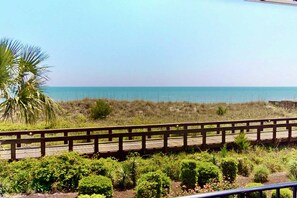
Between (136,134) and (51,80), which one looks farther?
(136,134)

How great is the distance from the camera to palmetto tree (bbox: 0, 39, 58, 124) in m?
2.98

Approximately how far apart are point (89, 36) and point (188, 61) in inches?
167

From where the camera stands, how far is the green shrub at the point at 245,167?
14.8ft

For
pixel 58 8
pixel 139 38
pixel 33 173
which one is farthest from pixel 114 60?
pixel 33 173

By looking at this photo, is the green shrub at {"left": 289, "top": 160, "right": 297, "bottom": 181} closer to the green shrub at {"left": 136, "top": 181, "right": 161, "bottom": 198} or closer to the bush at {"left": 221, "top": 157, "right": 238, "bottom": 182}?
the bush at {"left": 221, "top": 157, "right": 238, "bottom": 182}

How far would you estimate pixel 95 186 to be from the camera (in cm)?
Answer: 318

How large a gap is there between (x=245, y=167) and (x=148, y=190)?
2.10 m

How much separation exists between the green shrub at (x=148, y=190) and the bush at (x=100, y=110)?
191 inches

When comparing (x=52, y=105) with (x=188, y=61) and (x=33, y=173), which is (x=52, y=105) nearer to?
(x=33, y=173)

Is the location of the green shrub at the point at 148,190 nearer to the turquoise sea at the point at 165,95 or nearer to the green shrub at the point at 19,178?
the green shrub at the point at 19,178

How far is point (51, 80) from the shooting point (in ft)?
12.3

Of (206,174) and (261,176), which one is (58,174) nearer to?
(206,174)

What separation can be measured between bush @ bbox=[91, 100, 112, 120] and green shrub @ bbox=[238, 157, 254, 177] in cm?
442

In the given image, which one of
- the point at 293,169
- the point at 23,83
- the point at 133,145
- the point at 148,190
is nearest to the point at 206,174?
the point at 148,190
